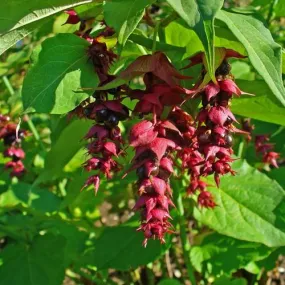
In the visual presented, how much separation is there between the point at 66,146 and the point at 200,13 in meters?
0.85

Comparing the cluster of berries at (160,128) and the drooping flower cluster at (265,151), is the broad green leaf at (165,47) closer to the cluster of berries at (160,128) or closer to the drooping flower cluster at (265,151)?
the cluster of berries at (160,128)

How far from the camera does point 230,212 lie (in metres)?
1.47

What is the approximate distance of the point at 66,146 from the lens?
1465 mm

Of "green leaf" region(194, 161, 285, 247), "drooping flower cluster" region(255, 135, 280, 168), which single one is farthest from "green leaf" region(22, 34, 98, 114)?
"drooping flower cluster" region(255, 135, 280, 168)

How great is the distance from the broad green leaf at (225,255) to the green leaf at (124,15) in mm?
1009

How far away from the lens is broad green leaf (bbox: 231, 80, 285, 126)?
1.13m

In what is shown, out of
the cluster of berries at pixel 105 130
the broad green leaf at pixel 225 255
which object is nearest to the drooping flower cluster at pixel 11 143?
the broad green leaf at pixel 225 255

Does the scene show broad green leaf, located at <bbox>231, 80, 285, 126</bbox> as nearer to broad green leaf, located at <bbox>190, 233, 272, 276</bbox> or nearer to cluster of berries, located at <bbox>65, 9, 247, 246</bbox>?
cluster of berries, located at <bbox>65, 9, 247, 246</bbox>

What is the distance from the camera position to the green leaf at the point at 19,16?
0.88 m

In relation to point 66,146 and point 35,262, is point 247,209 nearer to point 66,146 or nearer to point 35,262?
point 66,146

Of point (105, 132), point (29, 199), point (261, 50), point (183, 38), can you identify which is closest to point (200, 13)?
point (261, 50)

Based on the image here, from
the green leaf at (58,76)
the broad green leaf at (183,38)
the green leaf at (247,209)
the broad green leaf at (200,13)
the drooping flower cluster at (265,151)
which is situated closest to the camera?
the broad green leaf at (200,13)

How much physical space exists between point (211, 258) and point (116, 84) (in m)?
1.00

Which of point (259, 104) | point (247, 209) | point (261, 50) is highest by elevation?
point (261, 50)
